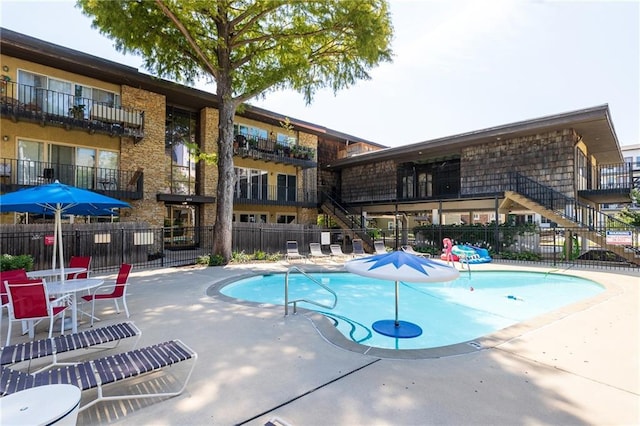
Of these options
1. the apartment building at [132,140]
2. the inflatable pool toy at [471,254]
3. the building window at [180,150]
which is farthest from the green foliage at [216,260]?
the inflatable pool toy at [471,254]

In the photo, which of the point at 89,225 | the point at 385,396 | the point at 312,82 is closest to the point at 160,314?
the point at 385,396

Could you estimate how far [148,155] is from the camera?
16.2 metres

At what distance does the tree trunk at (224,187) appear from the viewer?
12531 mm

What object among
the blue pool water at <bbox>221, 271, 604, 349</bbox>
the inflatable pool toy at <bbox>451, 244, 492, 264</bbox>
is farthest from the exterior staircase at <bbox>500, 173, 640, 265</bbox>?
the blue pool water at <bbox>221, 271, 604, 349</bbox>

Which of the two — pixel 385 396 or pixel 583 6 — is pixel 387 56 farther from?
pixel 385 396

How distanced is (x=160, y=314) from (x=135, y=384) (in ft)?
8.78

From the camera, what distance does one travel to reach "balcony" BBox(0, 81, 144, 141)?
1204 cm

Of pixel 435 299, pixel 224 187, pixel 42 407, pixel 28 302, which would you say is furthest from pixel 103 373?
pixel 224 187

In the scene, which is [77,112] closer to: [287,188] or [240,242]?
[240,242]

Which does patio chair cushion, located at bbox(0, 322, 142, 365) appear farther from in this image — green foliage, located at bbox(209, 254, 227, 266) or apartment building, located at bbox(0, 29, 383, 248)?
apartment building, located at bbox(0, 29, 383, 248)

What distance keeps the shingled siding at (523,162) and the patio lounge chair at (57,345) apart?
704 inches

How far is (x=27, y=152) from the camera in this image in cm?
1316

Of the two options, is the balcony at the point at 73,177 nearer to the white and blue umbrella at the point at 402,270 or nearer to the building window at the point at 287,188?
the building window at the point at 287,188

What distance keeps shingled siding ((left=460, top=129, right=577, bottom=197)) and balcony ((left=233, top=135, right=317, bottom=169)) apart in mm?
10013
